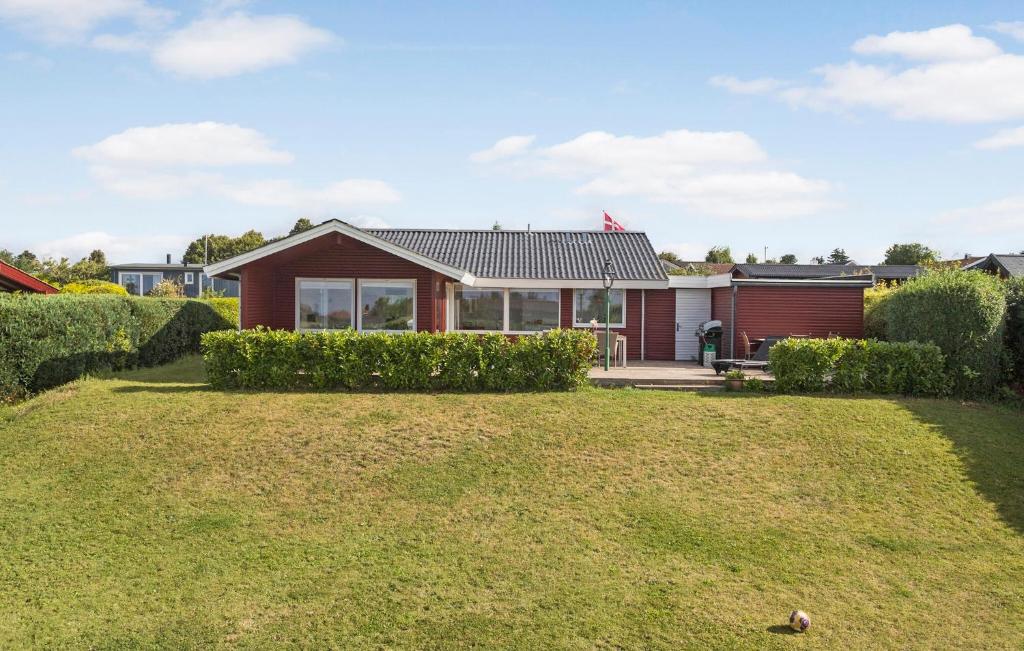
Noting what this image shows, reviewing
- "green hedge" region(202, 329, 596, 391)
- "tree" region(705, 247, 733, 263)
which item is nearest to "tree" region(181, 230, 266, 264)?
"tree" region(705, 247, 733, 263)

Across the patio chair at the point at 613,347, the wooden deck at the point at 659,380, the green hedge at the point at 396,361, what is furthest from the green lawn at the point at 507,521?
the patio chair at the point at 613,347

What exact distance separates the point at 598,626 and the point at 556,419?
17.4 ft

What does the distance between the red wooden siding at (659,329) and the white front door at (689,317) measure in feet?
0.69

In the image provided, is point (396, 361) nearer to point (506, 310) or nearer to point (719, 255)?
point (506, 310)

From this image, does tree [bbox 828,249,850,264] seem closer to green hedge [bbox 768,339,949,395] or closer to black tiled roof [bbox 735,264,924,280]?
black tiled roof [bbox 735,264,924,280]

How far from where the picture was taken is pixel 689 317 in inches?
886

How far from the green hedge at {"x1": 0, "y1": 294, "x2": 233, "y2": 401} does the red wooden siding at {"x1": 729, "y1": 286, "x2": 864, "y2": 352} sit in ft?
50.8

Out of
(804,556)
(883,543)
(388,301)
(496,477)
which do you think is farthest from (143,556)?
(388,301)

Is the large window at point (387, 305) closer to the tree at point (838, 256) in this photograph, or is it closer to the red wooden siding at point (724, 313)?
the red wooden siding at point (724, 313)

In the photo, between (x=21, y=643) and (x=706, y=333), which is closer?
(x=21, y=643)

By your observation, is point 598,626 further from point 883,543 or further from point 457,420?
point 457,420

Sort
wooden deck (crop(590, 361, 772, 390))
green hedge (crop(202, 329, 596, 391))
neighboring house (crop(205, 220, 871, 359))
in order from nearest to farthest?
1. green hedge (crop(202, 329, 596, 391))
2. wooden deck (crop(590, 361, 772, 390))
3. neighboring house (crop(205, 220, 871, 359))

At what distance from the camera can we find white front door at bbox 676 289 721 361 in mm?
22391

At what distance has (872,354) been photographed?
1406 centimetres
